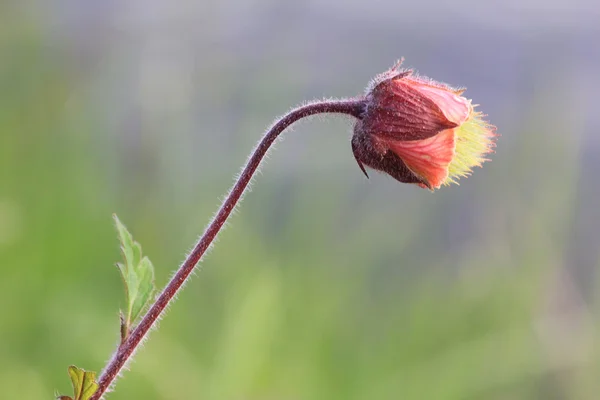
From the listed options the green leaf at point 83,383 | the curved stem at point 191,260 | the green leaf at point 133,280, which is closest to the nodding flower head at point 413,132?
the curved stem at point 191,260

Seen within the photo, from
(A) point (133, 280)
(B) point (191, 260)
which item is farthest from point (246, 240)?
(B) point (191, 260)

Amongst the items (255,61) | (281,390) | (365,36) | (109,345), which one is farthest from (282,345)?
(365,36)

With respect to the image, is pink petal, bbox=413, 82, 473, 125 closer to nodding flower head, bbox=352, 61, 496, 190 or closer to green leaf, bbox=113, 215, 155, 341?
nodding flower head, bbox=352, 61, 496, 190

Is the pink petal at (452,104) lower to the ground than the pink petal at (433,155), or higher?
higher

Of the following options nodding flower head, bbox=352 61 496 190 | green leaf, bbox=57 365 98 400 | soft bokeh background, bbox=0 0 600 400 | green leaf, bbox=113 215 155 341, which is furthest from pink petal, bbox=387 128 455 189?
soft bokeh background, bbox=0 0 600 400

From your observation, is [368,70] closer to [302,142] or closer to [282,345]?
[302,142]

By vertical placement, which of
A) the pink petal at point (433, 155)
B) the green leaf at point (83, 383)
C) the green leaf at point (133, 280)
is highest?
the pink petal at point (433, 155)

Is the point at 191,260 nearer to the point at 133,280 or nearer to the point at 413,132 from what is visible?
the point at 133,280

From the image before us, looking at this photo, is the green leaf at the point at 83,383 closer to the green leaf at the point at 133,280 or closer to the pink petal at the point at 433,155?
the green leaf at the point at 133,280
